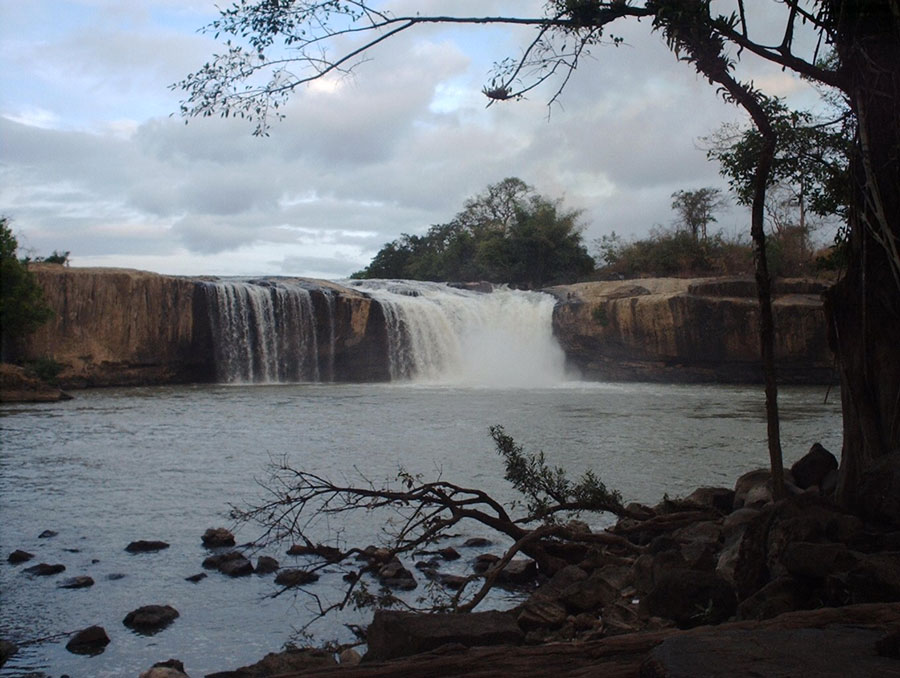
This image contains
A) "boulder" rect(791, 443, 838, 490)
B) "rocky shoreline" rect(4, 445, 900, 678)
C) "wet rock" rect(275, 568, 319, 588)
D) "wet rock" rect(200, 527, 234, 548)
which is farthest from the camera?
"wet rock" rect(200, 527, 234, 548)

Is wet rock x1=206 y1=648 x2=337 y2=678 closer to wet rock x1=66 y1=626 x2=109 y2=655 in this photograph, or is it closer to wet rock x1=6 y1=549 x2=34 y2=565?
wet rock x1=66 y1=626 x2=109 y2=655

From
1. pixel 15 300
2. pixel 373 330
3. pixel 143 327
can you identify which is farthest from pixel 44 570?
pixel 373 330

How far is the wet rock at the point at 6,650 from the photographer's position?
449 centimetres

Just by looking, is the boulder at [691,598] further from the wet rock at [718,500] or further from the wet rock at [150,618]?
the wet rock at [150,618]

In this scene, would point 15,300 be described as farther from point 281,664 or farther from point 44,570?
point 281,664

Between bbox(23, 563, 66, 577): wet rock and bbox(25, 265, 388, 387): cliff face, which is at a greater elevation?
bbox(25, 265, 388, 387): cliff face

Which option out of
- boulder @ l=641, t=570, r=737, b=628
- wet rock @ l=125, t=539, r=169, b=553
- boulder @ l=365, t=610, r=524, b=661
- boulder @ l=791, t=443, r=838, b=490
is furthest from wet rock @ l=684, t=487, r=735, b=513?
wet rock @ l=125, t=539, r=169, b=553

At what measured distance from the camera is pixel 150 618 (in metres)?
5.06

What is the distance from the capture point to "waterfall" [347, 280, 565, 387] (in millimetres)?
28766

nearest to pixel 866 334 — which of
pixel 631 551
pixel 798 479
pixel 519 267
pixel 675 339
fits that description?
pixel 798 479

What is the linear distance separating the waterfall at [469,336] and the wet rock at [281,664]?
22.7 m

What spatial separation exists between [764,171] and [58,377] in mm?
23963

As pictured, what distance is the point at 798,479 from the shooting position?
596 centimetres

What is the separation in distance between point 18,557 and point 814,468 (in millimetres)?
5792
